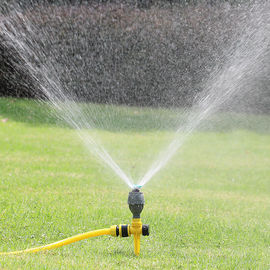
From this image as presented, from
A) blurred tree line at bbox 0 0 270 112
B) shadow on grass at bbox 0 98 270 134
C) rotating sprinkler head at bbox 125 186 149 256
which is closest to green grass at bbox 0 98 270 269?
rotating sprinkler head at bbox 125 186 149 256

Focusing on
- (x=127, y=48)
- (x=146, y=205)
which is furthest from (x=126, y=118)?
(x=146, y=205)

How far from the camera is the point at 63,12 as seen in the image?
496 inches

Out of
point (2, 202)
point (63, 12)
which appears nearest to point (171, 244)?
point (2, 202)

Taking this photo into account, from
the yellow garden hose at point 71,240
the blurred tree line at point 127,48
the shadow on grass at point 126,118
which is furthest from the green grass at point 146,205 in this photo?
the blurred tree line at point 127,48

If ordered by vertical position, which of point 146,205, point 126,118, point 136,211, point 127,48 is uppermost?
point 127,48

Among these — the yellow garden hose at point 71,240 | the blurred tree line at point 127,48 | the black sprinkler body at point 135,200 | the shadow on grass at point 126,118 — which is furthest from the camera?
the blurred tree line at point 127,48

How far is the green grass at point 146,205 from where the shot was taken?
377 centimetres

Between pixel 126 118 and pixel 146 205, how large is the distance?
6732 millimetres

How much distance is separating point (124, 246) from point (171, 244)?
409 mm

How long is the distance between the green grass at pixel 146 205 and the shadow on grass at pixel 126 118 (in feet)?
2.95

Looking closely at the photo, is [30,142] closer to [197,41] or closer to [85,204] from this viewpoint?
[85,204]

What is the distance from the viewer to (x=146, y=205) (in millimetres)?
5551

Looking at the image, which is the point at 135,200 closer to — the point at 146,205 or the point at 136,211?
the point at 136,211

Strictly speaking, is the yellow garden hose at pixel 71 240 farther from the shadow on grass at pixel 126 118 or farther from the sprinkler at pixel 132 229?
the shadow on grass at pixel 126 118
